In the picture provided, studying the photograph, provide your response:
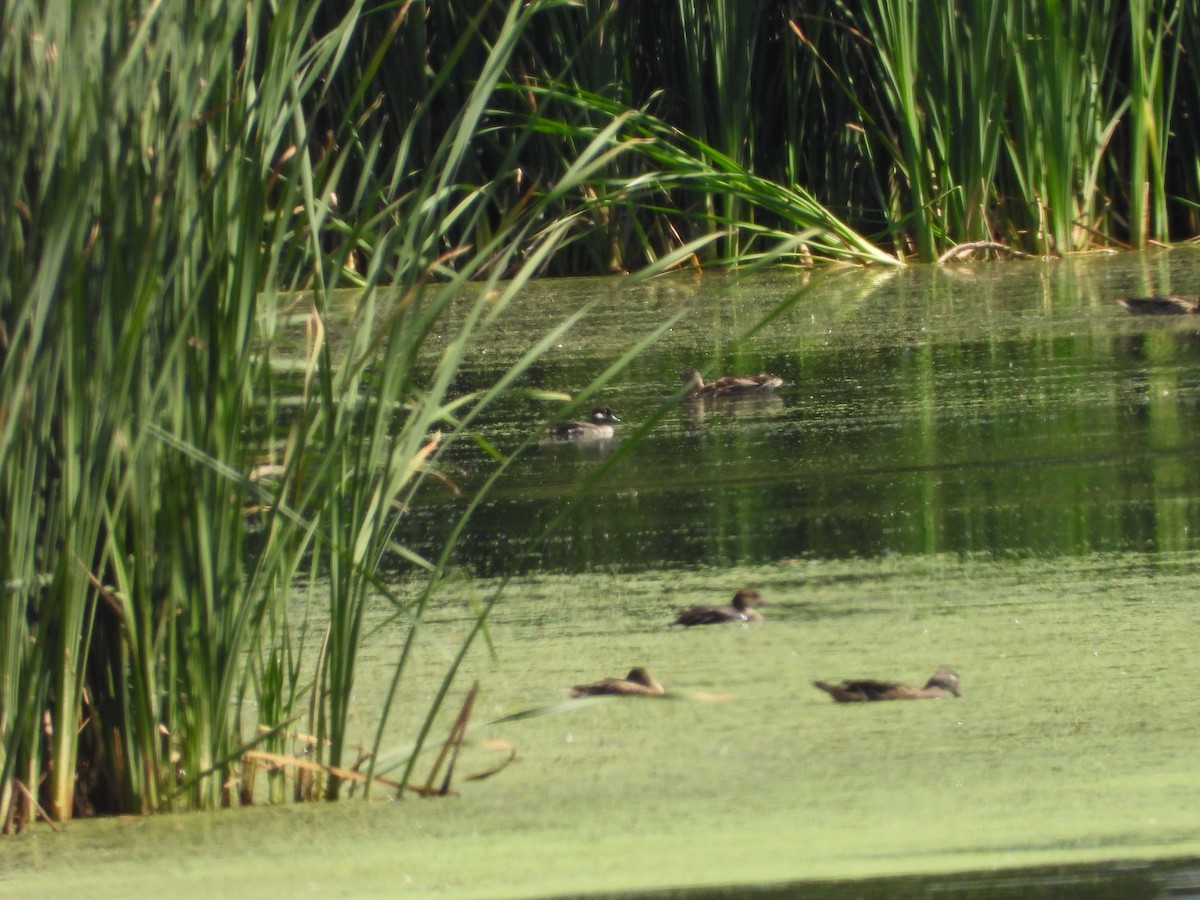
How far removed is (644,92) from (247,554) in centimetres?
532

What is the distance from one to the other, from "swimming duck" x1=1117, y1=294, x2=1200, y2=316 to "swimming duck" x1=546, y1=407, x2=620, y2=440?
1.71 m

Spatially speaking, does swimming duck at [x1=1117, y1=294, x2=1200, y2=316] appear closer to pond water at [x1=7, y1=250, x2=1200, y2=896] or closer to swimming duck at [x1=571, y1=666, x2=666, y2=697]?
pond water at [x1=7, y1=250, x2=1200, y2=896]

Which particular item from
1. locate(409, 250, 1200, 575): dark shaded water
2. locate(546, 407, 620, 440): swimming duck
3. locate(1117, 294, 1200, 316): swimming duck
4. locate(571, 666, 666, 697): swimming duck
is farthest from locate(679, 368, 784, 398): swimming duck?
locate(571, 666, 666, 697): swimming duck

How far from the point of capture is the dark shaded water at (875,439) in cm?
274

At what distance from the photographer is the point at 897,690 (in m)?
1.91

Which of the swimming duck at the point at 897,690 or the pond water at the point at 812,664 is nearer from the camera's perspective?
the pond water at the point at 812,664

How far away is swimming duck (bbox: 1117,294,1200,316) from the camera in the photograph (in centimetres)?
486

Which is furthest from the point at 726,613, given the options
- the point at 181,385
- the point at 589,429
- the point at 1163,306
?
the point at 1163,306

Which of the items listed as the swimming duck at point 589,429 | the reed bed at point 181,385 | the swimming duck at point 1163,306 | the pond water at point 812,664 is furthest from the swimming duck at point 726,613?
the swimming duck at point 1163,306

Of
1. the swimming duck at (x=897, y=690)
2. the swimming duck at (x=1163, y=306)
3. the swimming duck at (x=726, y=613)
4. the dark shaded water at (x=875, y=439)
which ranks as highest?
the swimming duck at (x=1163, y=306)

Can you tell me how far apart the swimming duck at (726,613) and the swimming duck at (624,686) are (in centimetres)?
26

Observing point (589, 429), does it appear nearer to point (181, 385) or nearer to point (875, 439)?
point (875, 439)

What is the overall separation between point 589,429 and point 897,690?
196cm

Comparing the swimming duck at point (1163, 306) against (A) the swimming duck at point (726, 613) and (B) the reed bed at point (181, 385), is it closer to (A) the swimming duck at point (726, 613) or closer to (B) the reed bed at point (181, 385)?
(A) the swimming duck at point (726, 613)
